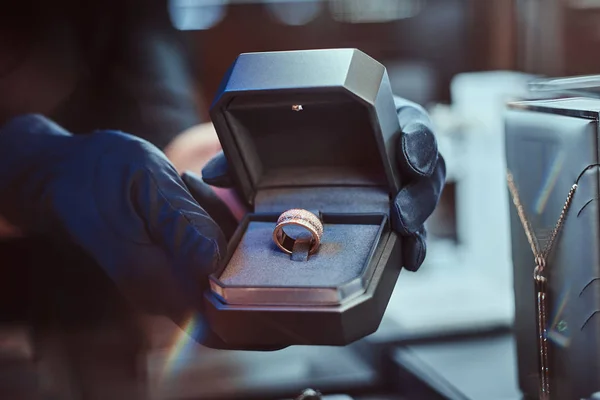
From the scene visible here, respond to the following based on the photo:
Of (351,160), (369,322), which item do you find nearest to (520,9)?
(351,160)

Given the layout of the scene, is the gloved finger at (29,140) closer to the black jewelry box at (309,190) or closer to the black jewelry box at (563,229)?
the black jewelry box at (309,190)

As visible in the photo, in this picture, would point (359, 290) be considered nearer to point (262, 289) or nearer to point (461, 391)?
point (262, 289)

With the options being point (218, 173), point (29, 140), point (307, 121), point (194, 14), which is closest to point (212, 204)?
point (218, 173)

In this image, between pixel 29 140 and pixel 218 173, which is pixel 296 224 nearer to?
pixel 218 173

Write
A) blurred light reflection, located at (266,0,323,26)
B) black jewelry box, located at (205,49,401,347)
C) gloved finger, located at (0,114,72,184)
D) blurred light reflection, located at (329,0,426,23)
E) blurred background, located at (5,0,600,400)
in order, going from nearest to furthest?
black jewelry box, located at (205,49,401,347), gloved finger, located at (0,114,72,184), blurred background, located at (5,0,600,400), blurred light reflection, located at (266,0,323,26), blurred light reflection, located at (329,0,426,23)

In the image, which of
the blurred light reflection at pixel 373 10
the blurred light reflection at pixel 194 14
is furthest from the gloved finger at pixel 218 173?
the blurred light reflection at pixel 373 10

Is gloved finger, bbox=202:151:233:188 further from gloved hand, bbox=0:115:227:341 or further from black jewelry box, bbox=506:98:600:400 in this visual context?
black jewelry box, bbox=506:98:600:400

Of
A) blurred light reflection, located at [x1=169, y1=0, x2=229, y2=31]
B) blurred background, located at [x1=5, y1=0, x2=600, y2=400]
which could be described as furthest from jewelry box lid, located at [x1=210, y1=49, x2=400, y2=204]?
blurred light reflection, located at [x1=169, y1=0, x2=229, y2=31]
